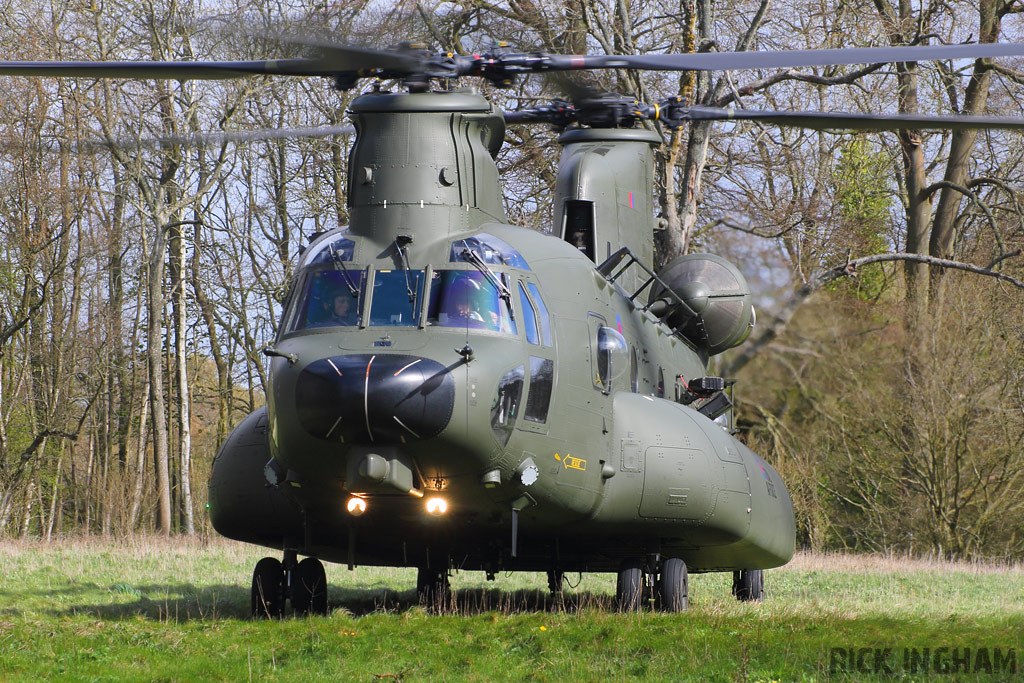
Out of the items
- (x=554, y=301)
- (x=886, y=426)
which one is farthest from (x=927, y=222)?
(x=554, y=301)

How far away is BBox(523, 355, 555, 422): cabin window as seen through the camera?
9.89m

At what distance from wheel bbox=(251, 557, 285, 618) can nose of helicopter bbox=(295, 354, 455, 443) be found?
104 inches

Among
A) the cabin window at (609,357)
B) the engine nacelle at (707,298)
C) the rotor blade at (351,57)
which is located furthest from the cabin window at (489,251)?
the engine nacelle at (707,298)

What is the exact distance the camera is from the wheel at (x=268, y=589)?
1128 cm

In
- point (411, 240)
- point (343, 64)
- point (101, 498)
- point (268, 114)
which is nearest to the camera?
point (343, 64)

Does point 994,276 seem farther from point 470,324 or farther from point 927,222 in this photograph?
point 470,324

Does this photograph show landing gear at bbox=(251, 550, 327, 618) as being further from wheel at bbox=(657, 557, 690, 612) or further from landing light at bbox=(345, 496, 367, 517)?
wheel at bbox=(657, 557, 690, 612)

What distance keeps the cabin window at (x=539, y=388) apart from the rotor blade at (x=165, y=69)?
2.82m

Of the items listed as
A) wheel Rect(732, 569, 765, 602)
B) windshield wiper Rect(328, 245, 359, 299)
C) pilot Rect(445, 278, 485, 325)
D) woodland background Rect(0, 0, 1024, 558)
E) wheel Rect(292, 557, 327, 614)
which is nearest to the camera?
pilot Rect(445, 278, 485, 325)

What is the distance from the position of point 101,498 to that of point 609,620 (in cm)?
2002

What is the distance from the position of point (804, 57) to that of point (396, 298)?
3.66m

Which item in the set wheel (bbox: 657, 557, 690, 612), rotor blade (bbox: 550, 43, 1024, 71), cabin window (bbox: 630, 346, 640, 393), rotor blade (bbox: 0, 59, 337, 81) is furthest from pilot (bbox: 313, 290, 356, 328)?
wheel (bbox: 657, 557, 690, 612)

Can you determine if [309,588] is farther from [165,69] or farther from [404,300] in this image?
[165,69]

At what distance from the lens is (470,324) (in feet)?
32.1
